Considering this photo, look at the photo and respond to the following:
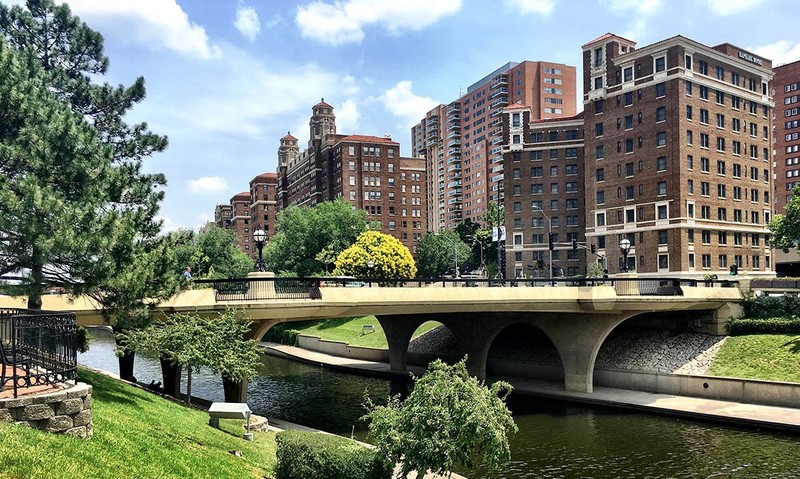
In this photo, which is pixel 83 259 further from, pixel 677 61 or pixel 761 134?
pixel 761 134

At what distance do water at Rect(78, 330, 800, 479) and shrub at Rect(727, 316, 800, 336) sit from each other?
513 inches

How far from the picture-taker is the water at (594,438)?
24781 millimetres

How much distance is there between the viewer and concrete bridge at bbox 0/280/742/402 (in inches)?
1020

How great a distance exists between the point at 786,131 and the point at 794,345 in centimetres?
9544

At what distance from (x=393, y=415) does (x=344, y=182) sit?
344 feet

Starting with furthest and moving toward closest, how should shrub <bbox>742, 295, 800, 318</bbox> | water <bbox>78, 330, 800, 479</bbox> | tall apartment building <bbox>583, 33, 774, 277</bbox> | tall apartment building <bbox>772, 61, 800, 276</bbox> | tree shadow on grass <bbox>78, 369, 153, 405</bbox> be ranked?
tall apartment building <bbox>772, 61, 800, 276</bbox>
tall apartment building <bbox>583, 33, 774, 277</bbox>
shrub <bbox>742, 295, 800, 318</bbox>
water <bbox>78, 330, 800, 479</bbox>
tree shadow on grass <bbox>78, 369, 153, 405</bbox>

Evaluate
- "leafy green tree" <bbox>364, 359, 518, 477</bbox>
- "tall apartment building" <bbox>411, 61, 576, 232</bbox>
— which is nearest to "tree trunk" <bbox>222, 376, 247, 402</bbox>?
"leafy green tree" <bbox>364, 359, 518, 477</bbox>

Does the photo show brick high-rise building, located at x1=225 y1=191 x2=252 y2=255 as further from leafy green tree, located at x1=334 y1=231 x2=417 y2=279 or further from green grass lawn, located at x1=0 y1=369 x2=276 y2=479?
green grass lawn, located at x1=0 y1=369 x2=276 y2=479

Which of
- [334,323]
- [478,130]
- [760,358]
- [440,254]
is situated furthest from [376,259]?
[478,130]

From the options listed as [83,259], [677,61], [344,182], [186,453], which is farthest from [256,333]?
[344,182]

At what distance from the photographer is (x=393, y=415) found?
1562 centimetres

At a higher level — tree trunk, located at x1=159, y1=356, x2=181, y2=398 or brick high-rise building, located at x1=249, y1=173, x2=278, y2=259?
brick high-rise building, located at x1=249, y1=173, x2=278, y2=259

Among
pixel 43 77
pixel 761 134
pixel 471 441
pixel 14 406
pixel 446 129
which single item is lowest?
pixel 471 441

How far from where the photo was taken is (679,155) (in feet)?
207
